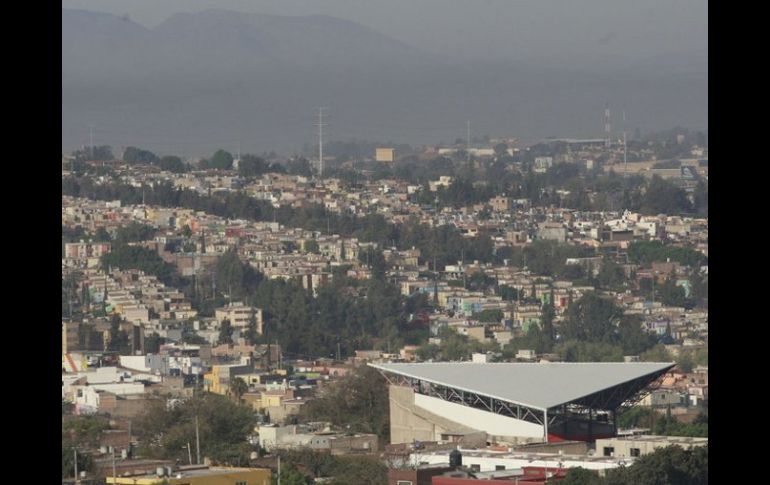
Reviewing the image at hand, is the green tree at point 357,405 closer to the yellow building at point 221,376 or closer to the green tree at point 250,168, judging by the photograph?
the yellow building at point 221,376

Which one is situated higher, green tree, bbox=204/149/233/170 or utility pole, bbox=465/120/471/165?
utility pole, bbox=465/120/471/165

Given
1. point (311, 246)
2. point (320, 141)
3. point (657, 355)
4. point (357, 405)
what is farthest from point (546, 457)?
point (320, 141)

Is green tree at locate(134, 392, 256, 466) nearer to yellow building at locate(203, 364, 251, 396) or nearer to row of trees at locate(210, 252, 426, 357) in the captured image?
yellow building at locate(203, 364, 251, 396)

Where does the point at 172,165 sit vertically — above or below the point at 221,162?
below

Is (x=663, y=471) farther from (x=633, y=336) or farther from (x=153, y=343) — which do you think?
(x=153, y=343)

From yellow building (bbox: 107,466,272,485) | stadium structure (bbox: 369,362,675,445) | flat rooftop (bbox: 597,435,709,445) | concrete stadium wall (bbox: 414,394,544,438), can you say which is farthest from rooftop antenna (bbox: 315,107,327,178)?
yellow building (bbox: 107,466,272,485)

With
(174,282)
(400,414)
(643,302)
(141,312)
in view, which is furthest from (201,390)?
(174,282)

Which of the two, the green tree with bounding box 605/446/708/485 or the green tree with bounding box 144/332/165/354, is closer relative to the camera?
the green tree with bounding box 605/446/708/485
